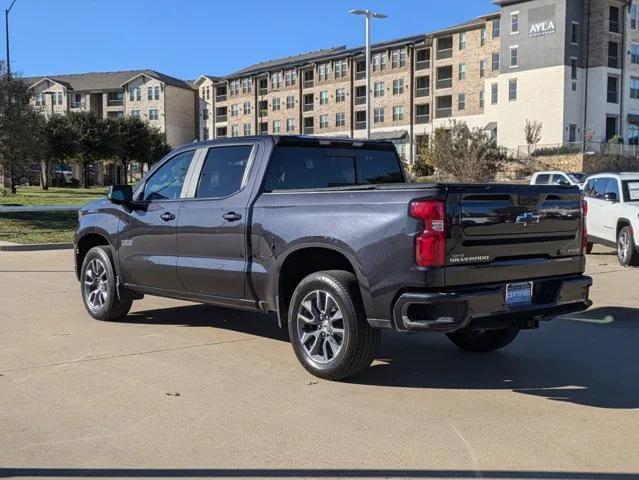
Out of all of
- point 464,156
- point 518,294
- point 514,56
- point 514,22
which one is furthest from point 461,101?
point 518,294

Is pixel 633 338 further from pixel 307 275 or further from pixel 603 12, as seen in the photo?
pixel 603 12

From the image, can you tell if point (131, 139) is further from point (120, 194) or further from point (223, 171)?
point (223, 171)

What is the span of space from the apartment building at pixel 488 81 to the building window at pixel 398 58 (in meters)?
0.10

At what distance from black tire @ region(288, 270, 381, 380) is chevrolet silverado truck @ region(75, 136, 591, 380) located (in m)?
0.01

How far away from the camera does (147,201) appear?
24.6ft

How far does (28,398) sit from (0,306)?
4.39 metres

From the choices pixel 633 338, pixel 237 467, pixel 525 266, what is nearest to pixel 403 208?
pixel 525 266

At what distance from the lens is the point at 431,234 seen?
16.2 ft

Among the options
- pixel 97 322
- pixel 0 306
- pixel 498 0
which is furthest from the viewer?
pixel 498 0

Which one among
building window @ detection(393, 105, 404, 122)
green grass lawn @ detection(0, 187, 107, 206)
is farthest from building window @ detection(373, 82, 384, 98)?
green grass lawn @ detection(0, 187, 107, 206)

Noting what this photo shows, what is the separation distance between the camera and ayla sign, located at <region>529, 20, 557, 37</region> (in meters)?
56.4

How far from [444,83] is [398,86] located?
19.8ft

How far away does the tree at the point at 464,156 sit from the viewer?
3831 centimetres

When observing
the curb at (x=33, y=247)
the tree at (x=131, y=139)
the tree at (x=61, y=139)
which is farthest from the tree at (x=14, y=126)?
the tree at (x=131, y=139)
